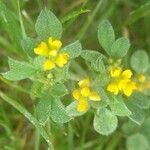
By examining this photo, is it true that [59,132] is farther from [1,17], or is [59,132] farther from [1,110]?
[1,17]

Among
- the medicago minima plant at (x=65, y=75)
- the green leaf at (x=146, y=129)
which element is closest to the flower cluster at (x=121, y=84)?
the medicago minima plant at (x=65, y=75)

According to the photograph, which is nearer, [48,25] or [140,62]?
[48,25]

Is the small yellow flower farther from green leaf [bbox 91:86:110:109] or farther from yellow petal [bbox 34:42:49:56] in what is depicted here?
yellow petal [bbox 34:42:49:56]

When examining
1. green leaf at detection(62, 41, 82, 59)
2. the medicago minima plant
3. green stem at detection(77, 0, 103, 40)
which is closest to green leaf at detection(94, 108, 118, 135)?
the medicago minima plant

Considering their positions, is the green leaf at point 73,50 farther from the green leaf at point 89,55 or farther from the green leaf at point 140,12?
the green leaf at point 140,12

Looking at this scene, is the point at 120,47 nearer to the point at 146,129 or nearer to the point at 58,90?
the point at 58,90

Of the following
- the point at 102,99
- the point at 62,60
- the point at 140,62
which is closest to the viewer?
the point at 62,60

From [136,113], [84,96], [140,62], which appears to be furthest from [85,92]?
[140,62]
